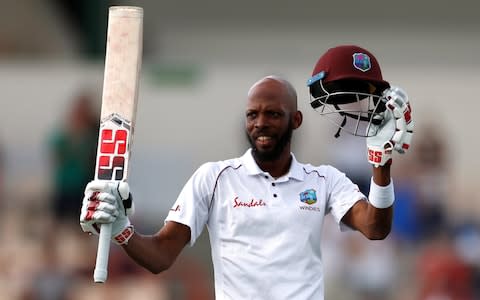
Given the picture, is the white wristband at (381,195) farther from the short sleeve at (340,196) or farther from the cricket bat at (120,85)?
the cricket bat at (120,85)

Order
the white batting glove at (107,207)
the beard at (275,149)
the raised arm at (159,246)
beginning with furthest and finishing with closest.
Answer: the beard at (275,149), the raised arm at (159,246), the white batting glove at (107,207)

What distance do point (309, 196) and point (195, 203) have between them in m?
0.45

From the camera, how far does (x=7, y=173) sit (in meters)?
9.45

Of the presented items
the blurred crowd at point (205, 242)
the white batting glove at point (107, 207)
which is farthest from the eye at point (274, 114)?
the blurred crowd at point (205, 242)

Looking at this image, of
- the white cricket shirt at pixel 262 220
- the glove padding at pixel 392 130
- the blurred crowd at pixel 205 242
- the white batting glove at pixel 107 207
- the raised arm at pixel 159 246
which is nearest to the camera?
the white batting glove at pixel 107 207

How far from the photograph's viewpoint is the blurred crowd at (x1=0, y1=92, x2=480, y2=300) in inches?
324

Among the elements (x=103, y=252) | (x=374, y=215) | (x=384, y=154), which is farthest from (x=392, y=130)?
(x=103, y=252)

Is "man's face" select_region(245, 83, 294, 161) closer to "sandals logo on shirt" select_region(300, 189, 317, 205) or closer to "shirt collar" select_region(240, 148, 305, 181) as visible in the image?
"shirt collar" select_region(240, 148, 305, 181)

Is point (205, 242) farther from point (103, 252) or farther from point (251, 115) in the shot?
point (103, 252)

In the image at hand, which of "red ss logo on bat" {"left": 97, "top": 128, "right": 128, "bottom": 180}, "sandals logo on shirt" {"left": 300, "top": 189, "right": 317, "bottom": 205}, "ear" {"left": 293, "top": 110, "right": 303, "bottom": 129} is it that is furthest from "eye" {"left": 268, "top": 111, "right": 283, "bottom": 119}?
"red ss logo on bat" {"left": 97, "top": 128, "right": 128, "bottom": 180}

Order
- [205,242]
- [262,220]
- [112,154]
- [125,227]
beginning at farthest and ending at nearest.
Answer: [205,242] < [262,220] < [112,154] < [125,227]

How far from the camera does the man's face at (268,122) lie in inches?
179

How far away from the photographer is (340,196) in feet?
15.3

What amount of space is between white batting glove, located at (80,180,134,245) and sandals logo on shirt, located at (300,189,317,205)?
73 cm
